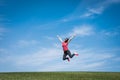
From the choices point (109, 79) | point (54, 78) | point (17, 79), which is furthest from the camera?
point (109, 79)

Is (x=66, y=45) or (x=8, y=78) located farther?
(x=66, y=45)

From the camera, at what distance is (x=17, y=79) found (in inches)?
1024

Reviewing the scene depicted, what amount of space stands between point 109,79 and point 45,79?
7722mm

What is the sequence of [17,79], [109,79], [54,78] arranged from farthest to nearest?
1. [109,79]
2. [54,78]
3. [17,79]

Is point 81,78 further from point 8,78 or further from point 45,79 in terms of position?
point 8,78

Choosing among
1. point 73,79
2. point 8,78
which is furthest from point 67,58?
point 8,78

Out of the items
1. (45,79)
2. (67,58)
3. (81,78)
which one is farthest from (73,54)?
(45,79)

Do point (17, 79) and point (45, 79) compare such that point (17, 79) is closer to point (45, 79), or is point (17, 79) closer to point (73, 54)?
point (45, 79)

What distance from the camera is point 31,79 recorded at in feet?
86.1

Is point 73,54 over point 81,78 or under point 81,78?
over

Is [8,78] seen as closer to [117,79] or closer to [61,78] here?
[61,78]

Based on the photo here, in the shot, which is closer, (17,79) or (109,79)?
(17,79)

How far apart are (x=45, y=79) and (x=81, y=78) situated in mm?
4627

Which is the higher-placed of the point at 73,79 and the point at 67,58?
the point at 67,58
